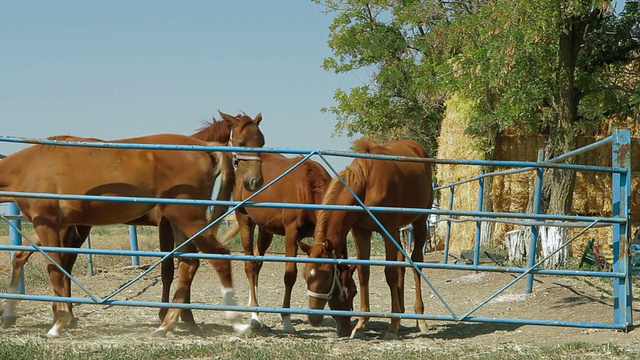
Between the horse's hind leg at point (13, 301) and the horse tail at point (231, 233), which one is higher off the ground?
the horse tail at point (231, 233)

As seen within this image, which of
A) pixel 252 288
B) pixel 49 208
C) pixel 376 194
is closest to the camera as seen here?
pixel 49 208

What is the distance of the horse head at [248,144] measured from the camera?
718 centimetres

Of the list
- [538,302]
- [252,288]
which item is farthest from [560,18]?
[252,288]

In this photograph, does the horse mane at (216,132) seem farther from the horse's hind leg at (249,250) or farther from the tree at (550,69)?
the tree at (550,69)

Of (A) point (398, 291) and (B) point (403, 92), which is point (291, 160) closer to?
(A) point (398, 291)

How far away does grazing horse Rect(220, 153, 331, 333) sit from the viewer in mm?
7762

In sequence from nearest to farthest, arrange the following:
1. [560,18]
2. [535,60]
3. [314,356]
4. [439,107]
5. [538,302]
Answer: [314,356]
[538,302]
[560,18]
[535,60]
[439,107]

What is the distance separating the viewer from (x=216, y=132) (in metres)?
7.62

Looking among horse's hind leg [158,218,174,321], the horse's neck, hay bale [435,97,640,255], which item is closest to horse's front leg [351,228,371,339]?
the horse's neck

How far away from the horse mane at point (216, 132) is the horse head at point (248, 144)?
0.47 ft

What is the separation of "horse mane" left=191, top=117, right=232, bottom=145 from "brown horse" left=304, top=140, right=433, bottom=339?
119 cm

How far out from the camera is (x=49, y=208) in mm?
6766

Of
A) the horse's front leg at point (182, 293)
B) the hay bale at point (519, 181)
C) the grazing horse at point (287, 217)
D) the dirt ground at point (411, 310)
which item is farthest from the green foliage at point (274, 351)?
the hay bale at point (519, 181)

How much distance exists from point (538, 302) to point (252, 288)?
3290mm
